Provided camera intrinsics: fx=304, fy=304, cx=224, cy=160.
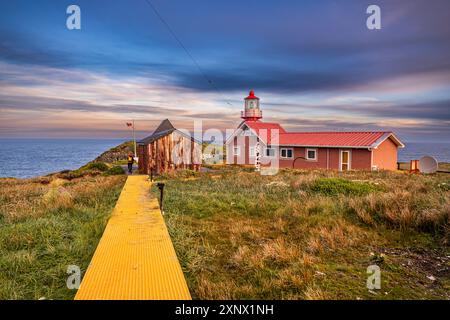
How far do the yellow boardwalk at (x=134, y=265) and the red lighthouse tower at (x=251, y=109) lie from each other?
29.3 metres

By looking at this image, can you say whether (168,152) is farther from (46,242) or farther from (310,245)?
(310,245)

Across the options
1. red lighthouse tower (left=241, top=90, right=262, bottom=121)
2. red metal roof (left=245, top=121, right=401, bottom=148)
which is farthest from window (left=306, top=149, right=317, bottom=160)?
red lighthouse tower (left=241, top=90, right=262, bottom=121)

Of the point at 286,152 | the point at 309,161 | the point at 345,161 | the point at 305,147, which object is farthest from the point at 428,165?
the point at 286,152

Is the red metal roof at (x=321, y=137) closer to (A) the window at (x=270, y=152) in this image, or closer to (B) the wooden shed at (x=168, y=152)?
(A) the window at (x=270, y=152)

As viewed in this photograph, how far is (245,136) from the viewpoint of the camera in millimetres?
34781

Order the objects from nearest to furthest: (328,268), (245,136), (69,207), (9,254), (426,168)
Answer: (328,268)
(9,254)
(69,207)
(426,168)
(245,136)

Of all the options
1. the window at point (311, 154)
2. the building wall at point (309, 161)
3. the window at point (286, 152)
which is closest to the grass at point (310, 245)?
the building wall at point (309, 161)

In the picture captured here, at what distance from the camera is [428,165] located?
26422mm

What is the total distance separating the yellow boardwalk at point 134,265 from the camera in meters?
A: 3.99

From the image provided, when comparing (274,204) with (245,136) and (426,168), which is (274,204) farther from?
(245,136)

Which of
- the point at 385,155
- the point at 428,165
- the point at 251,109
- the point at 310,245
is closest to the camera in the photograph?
the point at 310,245

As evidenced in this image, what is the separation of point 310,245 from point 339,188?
6.94 meters
